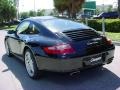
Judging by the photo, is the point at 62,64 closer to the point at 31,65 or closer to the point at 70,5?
the point at 31,65

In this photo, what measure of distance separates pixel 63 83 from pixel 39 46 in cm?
96

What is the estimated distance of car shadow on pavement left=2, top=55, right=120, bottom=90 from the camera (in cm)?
557

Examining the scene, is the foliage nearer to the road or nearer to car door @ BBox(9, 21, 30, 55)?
car door @ BBox(9, 21, 30, 55)

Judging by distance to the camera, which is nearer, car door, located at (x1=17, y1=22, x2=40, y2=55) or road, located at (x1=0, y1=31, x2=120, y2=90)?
road, located at (x1=0, y1=31, x2=120, y2=90)

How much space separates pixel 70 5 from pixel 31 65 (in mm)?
26053

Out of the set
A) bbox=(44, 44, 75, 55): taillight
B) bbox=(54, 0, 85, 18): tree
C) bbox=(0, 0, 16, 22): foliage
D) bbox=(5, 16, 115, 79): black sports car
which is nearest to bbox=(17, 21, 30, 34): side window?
bbox=(5, 16, 115, 79): black sports car

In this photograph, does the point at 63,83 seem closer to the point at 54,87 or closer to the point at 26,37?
the point at 54,87

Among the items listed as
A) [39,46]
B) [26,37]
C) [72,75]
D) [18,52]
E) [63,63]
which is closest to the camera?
[63,63]

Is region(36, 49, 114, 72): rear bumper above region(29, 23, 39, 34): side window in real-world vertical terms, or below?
below

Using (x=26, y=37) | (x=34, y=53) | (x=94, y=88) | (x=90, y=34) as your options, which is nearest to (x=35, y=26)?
(x=26, y=37)

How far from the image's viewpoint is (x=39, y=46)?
5828mm

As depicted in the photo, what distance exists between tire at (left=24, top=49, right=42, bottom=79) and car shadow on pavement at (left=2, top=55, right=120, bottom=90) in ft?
0.42

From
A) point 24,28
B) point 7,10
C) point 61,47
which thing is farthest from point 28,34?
point 7,10

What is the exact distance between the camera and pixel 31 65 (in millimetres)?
6309
